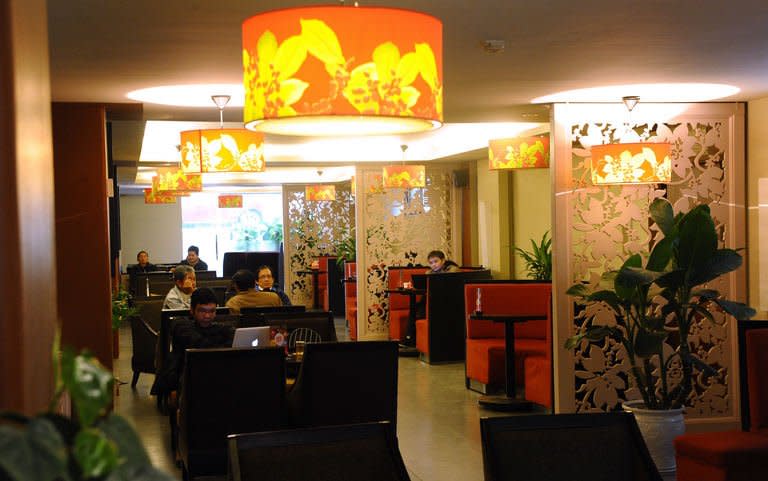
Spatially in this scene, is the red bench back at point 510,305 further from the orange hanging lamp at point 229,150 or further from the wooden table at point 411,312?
the orange hanging lamp at point 229,150

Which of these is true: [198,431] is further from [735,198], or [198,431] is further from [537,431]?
[735,198]

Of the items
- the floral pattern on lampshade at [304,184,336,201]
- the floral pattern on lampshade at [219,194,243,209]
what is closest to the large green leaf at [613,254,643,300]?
the floral pattern on lampshade at [304,184,336,201]

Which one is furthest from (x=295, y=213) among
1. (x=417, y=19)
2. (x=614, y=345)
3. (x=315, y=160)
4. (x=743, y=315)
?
(x=417, y=19)

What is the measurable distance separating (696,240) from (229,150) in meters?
3.04

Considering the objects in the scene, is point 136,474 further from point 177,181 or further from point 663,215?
Result: point 177,181

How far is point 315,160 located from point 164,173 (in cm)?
297

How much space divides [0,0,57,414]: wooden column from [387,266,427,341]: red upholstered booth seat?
11.0m

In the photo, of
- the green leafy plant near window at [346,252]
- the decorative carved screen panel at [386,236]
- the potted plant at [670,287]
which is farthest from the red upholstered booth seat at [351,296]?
the potted plant at [670,287]

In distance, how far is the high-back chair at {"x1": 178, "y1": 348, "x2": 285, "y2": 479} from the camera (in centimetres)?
498

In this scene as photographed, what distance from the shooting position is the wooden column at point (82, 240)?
21.9ft

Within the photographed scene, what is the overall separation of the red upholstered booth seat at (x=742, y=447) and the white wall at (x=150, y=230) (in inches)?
789

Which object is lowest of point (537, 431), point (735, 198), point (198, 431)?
point (198, 431)

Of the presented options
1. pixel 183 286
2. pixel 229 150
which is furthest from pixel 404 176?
pixel 229 150

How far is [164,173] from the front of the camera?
37.1ft
